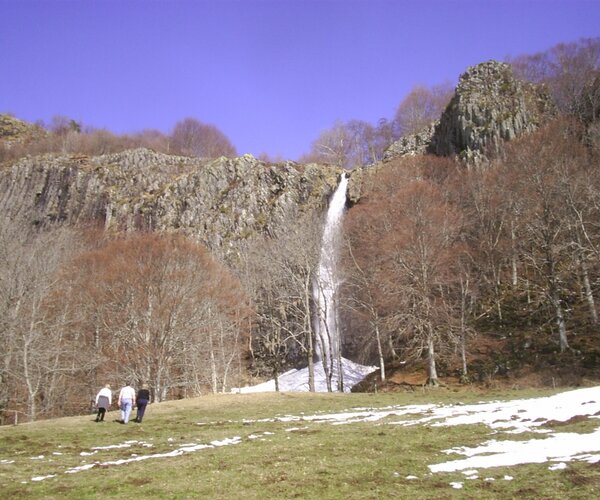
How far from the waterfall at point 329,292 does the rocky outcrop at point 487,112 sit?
1510 cm

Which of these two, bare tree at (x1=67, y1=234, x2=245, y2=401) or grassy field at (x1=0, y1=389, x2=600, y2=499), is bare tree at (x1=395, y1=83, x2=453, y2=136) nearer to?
bare tree at (x1=67, y1=234, x2=245, y2=401)

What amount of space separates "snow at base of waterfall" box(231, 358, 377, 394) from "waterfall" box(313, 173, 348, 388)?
107 cm

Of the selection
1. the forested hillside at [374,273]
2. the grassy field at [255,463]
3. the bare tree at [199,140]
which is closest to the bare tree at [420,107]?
the forested hillside at [374,273]

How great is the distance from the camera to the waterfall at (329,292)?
3578 cm

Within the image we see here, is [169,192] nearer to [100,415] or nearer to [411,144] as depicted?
[411,144]

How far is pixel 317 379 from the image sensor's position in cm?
4297

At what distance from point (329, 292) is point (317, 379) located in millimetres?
8145

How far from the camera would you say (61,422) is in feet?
61.7

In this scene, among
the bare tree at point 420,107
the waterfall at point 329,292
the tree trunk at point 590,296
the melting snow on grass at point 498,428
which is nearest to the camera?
the melting snow on grass at point 498,428

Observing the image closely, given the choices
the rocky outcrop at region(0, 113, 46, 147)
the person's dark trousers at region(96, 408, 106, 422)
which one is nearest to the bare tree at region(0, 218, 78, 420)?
the person's dark trousers at region(96, 408, 106, 422)

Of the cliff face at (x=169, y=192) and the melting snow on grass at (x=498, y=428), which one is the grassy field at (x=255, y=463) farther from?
the cliff face at (x=169, y=192)

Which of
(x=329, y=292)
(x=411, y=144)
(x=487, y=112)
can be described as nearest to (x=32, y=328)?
(x=329, y=292)

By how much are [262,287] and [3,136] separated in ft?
281

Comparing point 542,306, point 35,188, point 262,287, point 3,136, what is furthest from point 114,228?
point 3,136
